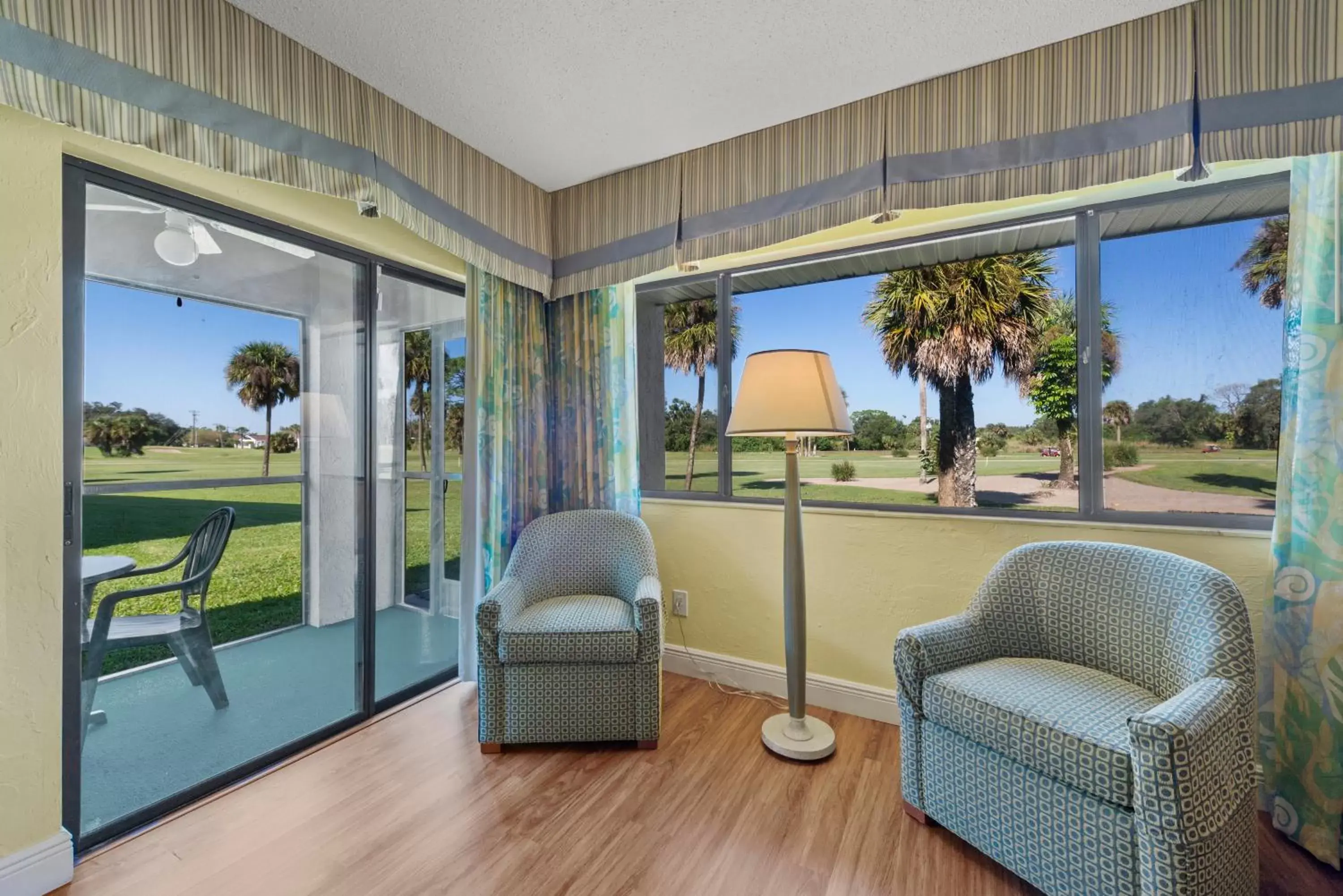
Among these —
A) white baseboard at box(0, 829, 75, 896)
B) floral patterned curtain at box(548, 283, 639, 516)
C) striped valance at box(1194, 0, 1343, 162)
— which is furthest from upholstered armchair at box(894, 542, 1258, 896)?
white baseboard at box(0, 829, 75, 896)

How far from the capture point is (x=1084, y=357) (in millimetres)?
1980

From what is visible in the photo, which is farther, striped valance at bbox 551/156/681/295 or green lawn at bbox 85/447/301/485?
striped valance at bbox 551/156/681/295

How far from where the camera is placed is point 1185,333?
1.89m

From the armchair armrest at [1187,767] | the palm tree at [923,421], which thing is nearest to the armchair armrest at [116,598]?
the armchair armrest at [1187,767]

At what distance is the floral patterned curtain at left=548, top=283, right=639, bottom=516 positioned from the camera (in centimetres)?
271

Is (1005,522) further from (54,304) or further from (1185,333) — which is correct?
(54,304)

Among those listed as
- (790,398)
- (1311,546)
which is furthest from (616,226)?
(1311,546)

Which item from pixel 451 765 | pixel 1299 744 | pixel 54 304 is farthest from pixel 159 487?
pixel 1299 744

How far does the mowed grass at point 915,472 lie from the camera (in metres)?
1.81

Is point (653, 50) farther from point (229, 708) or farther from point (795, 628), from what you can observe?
point (229, 708)

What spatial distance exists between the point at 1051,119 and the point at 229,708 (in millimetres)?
3449

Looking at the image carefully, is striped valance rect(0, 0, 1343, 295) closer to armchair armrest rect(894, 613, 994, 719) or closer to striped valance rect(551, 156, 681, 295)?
striped valance rect(551, 156, 681, 295)

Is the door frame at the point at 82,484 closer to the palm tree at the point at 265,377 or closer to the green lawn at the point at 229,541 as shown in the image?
the green lawn at the point at 229,541

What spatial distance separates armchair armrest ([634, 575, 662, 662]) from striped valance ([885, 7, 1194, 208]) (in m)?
1.72
